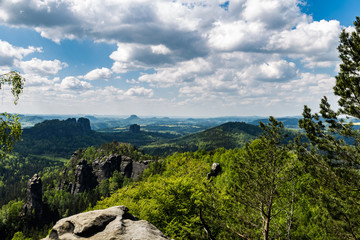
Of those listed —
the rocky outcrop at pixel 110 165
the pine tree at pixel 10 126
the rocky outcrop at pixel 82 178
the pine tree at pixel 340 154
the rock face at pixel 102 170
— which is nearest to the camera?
the pine tree at pixel 10 126

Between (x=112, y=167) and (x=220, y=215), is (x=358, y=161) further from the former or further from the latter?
(x=112, y=167)

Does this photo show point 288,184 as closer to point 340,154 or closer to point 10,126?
point 340,154

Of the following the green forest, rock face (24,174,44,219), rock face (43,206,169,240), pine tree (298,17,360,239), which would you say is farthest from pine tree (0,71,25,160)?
rock face (24,174,44,219)

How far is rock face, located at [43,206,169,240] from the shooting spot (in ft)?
33.7

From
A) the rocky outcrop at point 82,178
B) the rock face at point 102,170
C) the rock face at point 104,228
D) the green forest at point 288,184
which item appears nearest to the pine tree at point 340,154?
the green forest at point 288,184

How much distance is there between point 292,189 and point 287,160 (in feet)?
9.19

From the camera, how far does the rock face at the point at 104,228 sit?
33.7 feet

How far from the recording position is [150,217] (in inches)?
996

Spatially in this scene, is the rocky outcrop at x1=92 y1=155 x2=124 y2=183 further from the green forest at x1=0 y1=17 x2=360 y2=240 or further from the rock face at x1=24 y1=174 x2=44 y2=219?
the green forest at x1=0 y1=17 x2=360 y2=240

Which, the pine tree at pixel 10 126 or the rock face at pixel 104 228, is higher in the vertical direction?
the pine tree at pixel 10 126

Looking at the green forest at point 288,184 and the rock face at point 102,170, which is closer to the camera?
the green forest at point 288,184

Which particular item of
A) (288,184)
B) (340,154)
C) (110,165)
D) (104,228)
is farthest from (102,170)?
(340,154)

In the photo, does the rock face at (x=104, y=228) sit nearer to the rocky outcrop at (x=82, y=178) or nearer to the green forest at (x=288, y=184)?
the green forest at (x=288, y=184)

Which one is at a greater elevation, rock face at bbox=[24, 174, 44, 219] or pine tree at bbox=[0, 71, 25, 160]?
pine tree at bbox=[0, 71, 25, 160]
